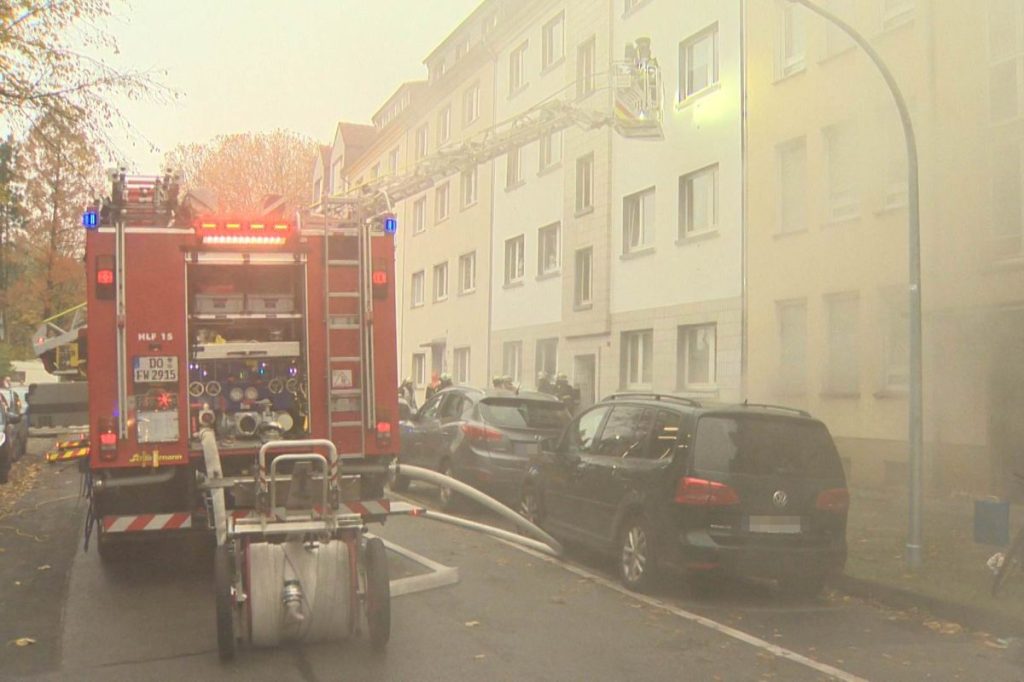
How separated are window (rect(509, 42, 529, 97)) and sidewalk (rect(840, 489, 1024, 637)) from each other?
797 inches

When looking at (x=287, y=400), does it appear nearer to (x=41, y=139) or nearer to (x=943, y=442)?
(x=41, y=139)

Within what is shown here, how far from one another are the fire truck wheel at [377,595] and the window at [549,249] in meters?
20.6

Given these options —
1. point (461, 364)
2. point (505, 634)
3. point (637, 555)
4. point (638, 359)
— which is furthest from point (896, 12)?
point (461, 364)

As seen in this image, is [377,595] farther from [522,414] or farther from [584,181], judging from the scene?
[584,181]

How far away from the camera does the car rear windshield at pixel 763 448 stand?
7.97 meters

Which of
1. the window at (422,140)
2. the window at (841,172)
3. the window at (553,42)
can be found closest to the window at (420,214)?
the window at (422,140)

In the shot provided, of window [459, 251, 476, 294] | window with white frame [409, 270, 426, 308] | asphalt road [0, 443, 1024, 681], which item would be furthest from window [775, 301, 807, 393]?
window with white frame [409, 270, 426, 308]

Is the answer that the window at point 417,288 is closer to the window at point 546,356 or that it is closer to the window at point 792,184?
the window at point 546,356

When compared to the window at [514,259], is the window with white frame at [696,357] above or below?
below

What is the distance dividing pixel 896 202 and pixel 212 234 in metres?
10.3

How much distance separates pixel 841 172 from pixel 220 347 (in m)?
11.4

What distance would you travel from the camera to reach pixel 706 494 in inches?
308

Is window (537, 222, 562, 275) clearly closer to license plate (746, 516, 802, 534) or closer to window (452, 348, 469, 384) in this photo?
window (452, 348, 469, 384)

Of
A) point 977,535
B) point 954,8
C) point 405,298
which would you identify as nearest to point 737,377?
point 954,8
